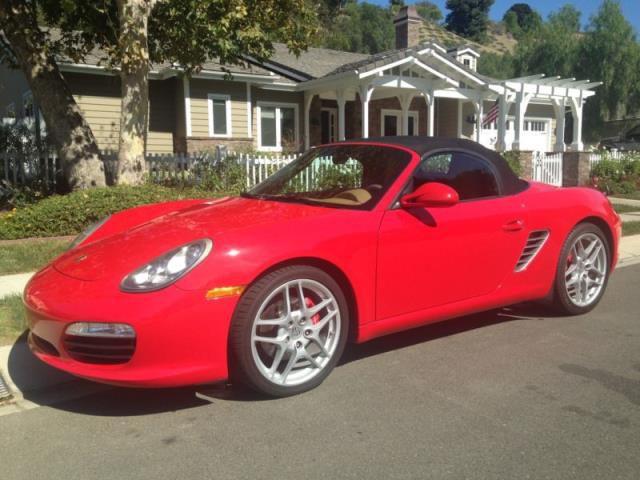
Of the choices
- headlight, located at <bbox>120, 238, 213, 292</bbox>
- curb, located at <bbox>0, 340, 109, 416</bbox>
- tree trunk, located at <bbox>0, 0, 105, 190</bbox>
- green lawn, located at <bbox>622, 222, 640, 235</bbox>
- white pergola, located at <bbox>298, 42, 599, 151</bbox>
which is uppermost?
white pergola, located at <bbox>298, 42, 599, 151</bbox>

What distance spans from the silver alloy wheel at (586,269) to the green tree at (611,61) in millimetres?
47747

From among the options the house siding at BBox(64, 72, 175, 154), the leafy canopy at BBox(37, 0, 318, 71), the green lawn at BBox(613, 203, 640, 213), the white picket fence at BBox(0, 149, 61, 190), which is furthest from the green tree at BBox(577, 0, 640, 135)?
the white picket fence at BBox(0, 149, 61, 190)

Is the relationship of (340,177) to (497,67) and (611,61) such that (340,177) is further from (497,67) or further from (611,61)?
(497,67)

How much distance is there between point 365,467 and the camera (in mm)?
2750

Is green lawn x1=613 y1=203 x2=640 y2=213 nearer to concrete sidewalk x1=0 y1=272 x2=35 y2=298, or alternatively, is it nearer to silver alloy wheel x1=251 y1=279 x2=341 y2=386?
silver alloy wheel x1=251 y1=279 x2=341 y2=386

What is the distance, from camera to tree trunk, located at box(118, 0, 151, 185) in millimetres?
9391

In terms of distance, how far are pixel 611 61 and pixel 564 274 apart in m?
50.4

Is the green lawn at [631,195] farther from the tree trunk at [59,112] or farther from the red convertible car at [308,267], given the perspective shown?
the tree trunk at [59,112]

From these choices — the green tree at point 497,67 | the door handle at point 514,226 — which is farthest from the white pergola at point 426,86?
the green tree at point 497,67

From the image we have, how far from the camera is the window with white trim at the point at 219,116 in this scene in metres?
18.0

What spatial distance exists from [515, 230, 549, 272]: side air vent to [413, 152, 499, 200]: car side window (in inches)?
17.6

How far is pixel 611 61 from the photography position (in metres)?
48.5

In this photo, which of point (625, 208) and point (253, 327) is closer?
point (253, 327)

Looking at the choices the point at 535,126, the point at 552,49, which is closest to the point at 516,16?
the point at 552,49
